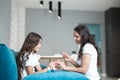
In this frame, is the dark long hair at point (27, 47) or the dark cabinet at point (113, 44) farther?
the dark cabinet at point (113, 44)

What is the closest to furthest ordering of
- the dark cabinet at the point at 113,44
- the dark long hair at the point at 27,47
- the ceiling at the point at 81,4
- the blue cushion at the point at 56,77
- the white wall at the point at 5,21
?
the blue cushion at the point at 56,77 → the dark long hair at the point at 27,47 → the white wall at the point at 5,21 → the ceiling at the point at 81,4 → the dark cabinet at the point at 113,44

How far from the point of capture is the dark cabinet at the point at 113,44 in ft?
22.0

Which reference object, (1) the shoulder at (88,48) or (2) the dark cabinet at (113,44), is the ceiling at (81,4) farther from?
(1) the shoulder at (88,48)

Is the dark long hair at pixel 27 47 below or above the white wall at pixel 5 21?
below

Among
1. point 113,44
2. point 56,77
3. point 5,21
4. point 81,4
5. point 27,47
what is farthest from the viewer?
point 113,44

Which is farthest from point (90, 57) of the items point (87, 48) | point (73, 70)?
point (73, 70)

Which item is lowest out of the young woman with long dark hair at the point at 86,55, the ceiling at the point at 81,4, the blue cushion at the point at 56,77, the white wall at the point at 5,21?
the blue cushion at the point at 56,77

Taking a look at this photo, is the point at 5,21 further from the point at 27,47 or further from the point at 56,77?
the point at 56,77

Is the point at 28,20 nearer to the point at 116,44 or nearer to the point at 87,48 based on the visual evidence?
the point at 116,44

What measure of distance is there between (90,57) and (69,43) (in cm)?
528

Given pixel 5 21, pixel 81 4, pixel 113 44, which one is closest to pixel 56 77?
pixel 5 21

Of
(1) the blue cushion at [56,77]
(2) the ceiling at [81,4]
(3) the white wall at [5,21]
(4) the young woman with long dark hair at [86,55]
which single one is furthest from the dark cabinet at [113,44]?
Answer: (1) the blue cushion at [56,77]

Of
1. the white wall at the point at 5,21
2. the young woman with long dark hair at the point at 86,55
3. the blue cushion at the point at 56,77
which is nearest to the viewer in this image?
the blue cushion at the point at 56,77

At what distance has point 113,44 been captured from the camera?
22.1 feet
